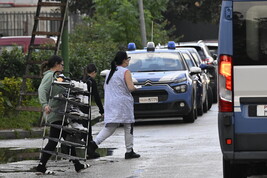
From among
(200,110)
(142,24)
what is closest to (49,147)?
(200,110)

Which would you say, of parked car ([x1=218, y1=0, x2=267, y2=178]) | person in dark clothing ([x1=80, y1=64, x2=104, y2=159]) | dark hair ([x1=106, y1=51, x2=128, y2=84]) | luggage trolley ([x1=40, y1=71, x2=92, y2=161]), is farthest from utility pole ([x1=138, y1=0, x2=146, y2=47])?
parked car ([x1=218, y1=0, x2=267, y2=178])

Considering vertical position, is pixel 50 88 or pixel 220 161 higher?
pixel 50 88

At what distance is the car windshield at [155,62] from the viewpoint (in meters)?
21.6

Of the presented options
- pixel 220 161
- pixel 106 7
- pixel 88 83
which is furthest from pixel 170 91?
pixel 106 7

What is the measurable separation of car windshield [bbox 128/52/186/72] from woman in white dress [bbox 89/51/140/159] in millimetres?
6452

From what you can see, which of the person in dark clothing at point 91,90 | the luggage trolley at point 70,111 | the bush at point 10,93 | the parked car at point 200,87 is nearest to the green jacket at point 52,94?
the luggage trolley at point 70,111

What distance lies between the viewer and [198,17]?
5525cm

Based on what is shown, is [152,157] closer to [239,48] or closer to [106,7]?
[239,48]

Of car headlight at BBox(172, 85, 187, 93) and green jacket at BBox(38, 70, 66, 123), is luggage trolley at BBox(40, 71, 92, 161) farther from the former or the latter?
car headlight at BBox(172, 85, 187, 93)

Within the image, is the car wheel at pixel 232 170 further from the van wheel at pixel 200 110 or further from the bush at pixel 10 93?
the van wheel at pixel 200 110

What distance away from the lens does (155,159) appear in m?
14.4

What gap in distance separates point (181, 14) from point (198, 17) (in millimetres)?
1087

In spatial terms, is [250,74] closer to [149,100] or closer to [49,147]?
[49,147]

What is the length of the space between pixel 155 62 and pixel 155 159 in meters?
7.54
